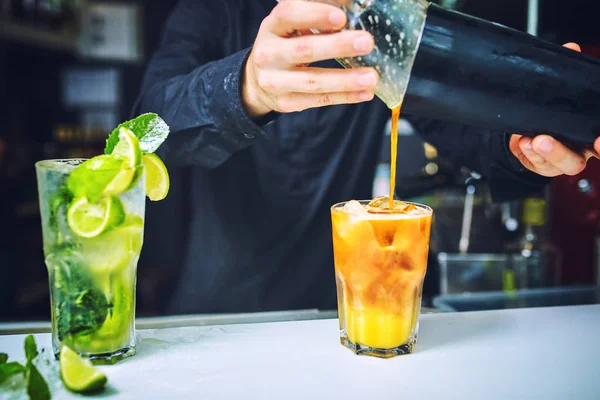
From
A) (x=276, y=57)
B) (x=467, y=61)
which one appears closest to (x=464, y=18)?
(x=467, y=61)

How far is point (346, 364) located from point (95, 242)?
→ 42 cm

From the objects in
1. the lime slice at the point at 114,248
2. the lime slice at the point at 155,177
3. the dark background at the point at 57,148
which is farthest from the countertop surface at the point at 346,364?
the dark background at the point at 57,148

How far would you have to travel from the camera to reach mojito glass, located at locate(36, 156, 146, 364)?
0.80 meters

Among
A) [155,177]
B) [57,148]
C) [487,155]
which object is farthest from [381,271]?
[57,148]

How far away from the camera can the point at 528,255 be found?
2.35 metres

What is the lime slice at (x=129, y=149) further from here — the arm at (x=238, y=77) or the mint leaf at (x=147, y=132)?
the arm at (x=238, y=77)

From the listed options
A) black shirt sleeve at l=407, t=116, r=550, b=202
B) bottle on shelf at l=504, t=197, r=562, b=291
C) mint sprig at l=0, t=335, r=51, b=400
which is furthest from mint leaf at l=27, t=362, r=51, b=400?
bottle on shelf at l=504, t=197, r=562, b=291

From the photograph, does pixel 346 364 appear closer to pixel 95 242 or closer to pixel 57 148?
pixel 95 242

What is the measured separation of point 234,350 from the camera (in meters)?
0.92

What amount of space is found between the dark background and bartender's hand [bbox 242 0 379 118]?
1.41m

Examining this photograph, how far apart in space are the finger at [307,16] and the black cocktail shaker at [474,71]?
4 cm

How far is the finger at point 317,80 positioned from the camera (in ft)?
2.72

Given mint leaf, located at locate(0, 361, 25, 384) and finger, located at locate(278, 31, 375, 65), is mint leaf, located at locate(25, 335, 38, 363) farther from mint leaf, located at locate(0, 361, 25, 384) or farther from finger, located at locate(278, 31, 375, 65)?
finger, located at locate(278, 31, 375, 65)

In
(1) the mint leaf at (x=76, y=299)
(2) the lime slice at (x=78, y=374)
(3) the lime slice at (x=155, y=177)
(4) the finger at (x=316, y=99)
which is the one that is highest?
(4) the finger at (x=316, y=99)
